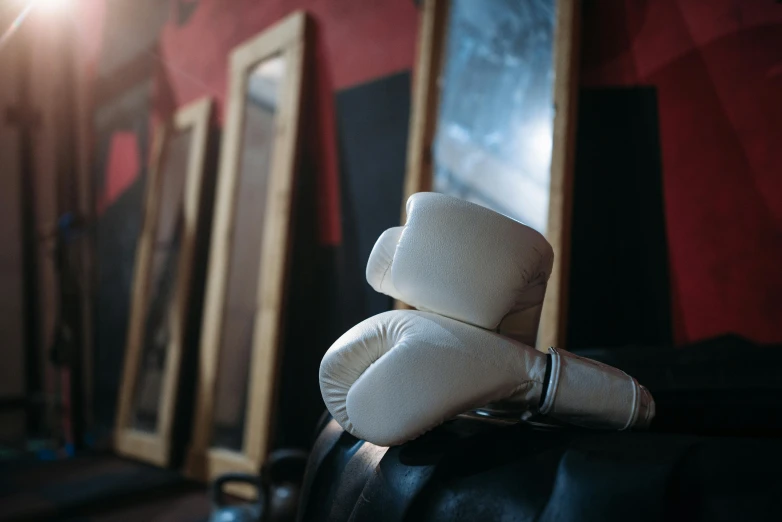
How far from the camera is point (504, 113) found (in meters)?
1.78

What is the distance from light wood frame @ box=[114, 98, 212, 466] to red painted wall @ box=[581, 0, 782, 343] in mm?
2111

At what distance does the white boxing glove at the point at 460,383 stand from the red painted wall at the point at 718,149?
0.92m

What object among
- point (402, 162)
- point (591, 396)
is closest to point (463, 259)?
point (591, 396)

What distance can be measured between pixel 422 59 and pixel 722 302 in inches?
49.2

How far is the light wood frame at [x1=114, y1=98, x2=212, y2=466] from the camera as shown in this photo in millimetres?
2727

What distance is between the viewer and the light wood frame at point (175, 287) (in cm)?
273

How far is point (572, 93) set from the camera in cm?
162

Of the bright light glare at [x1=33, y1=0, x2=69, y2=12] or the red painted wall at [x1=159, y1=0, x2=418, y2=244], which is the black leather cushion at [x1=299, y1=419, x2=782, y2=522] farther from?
the bright light glare at [x1=33, y1=0, x2=69, y2=12]

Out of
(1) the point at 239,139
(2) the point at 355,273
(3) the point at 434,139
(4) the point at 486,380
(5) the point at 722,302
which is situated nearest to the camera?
(4) the point at 486,380

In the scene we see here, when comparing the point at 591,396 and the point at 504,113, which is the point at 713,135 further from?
the point at 591,396

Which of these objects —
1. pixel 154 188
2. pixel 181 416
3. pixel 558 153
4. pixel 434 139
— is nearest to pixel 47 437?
pixel 181 416

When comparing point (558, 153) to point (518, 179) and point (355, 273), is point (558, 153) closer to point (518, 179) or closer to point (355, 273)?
point (518, 179)

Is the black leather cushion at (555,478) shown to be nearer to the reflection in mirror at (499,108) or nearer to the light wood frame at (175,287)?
the reflection in mirror at (499,108)

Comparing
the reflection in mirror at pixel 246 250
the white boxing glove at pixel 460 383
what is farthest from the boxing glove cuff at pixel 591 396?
the reflection in mirror at pixel 246 250
